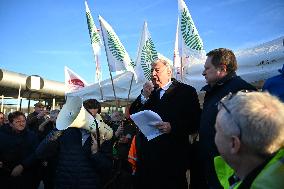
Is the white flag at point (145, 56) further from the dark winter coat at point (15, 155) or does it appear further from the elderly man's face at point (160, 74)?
the elderly man's face at point (160, 74)

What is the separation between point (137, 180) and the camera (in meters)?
3.65

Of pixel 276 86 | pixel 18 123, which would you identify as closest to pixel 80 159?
pixel 18 123

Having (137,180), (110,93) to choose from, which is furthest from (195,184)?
(110,93)

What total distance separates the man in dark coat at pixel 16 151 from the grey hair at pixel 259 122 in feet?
14.9

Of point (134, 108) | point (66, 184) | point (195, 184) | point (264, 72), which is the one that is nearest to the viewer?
point (195, 184)

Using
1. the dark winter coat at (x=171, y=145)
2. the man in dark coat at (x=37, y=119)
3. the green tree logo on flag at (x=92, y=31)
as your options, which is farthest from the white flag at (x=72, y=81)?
the dark winter coat at (x=171, y=145)

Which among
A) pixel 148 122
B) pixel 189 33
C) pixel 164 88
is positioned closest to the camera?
pixel 148 122

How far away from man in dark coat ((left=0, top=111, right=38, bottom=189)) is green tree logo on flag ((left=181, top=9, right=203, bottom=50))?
9.77 ft

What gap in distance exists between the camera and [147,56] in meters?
6.61

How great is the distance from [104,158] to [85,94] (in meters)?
4.39

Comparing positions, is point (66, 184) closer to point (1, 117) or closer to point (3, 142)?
point (3, 142)

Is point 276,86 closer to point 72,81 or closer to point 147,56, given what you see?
point 147,56

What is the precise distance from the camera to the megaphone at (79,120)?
3.93 m

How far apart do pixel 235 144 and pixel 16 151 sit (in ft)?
15.7
